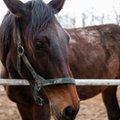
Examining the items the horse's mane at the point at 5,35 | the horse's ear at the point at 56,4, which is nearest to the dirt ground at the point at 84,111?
the horse's mane at the point at 5,35

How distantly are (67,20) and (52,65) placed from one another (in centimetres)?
2512

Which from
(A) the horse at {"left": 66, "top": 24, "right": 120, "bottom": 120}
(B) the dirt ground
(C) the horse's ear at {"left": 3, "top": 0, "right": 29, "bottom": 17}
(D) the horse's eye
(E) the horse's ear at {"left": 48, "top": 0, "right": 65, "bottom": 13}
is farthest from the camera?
(B) the dirt ground

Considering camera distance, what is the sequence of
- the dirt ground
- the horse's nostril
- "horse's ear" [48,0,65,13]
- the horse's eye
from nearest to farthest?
the horse's nostril < the horse's eye < "horse's ear" [48,0,65,13] < the dirt ground

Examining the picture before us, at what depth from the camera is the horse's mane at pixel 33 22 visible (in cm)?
254

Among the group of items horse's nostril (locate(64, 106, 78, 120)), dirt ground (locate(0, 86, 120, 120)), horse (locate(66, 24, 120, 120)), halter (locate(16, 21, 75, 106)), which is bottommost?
dirt ground (locate(0, 86, 120, 120))

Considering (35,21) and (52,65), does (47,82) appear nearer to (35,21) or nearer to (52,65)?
(52,65)

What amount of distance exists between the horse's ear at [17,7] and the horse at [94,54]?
1.57 m

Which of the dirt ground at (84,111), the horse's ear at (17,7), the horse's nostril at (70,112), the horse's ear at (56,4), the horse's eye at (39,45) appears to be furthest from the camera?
the dirt ground at (84,111)

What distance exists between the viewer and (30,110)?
355cm

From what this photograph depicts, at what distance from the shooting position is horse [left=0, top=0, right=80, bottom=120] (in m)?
2.44

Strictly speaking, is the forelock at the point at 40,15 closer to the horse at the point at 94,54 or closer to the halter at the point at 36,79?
the halter at the point at 36,79

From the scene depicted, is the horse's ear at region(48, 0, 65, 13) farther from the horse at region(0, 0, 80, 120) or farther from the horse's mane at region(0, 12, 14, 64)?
the horse's mane at region(0, 12, 14, 64)

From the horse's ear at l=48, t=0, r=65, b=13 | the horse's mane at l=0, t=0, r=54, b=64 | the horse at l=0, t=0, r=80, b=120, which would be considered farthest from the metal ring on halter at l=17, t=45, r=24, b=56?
the horse's ear at l=48, t=0, r=65, b=13

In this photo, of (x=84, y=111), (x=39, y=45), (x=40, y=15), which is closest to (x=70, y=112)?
(x=39, y=45)
